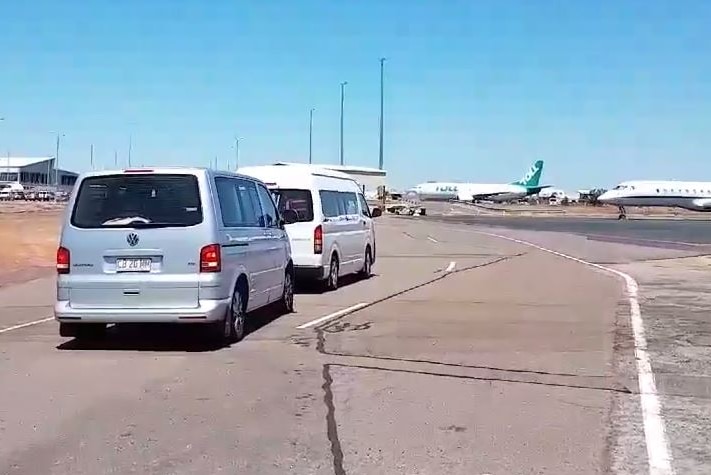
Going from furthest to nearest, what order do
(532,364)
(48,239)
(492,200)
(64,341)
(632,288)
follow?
(492,200)
(48,239)
(632,288)
(64,341)
(532,364)

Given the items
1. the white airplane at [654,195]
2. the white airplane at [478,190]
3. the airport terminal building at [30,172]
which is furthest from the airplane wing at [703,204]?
the airport terminal building at [30,172]

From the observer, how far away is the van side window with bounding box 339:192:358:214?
19533mm

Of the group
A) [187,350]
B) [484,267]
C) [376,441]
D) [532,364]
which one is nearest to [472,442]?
[376,441]

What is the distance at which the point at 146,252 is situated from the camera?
35.8 ft

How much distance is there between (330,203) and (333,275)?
1.29m

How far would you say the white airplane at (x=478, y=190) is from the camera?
142 metres

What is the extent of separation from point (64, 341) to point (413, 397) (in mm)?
5135

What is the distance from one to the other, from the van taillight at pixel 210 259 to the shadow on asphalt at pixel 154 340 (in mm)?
766

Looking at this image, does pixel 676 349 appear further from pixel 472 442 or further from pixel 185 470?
pixel 185 470

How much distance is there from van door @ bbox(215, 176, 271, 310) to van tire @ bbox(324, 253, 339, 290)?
15.6 feet

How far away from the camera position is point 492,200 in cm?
14438

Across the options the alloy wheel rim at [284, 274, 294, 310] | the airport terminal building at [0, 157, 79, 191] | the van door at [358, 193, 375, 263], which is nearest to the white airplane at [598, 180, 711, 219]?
the van door at [358, 193, 375, 263]

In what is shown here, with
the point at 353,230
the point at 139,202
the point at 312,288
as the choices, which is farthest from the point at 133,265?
the point at 353,230

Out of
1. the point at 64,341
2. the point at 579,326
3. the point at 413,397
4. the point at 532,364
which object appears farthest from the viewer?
the point at 579,326
